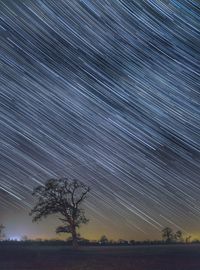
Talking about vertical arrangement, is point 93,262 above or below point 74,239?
below

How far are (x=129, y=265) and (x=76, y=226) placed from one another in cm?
2240

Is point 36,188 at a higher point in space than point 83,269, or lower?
higher

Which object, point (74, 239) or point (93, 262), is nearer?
point (93, 262)

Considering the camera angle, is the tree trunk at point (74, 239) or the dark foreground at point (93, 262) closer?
the dark foreground at point (93, 262)

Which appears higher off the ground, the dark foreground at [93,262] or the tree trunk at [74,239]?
the tree trunk at [74,239]

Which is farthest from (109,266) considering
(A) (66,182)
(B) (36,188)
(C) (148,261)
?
(B) (36,188)

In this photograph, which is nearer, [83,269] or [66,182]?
[83,269]

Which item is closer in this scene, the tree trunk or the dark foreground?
the dark foreground

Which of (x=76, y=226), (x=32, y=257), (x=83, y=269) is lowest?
(x=83, y=269)

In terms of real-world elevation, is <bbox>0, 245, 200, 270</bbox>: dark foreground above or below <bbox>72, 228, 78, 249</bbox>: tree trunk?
below

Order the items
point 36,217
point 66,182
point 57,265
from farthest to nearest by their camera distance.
Result: point 36,217 → point 66,182 → point 57,265

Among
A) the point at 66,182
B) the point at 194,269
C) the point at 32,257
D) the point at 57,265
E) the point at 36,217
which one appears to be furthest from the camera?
the point at 36,217

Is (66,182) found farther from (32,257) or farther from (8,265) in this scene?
(8,265)

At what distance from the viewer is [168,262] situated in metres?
27.5
